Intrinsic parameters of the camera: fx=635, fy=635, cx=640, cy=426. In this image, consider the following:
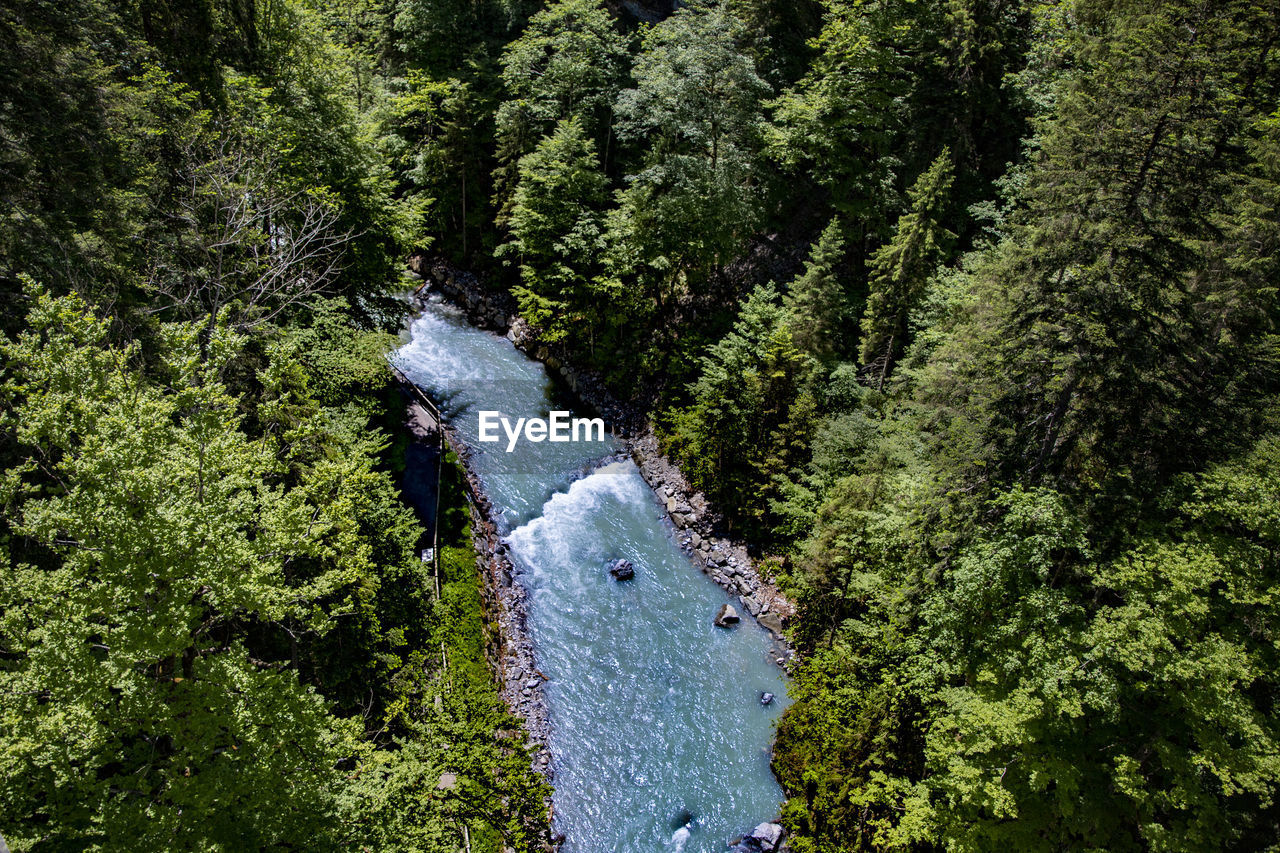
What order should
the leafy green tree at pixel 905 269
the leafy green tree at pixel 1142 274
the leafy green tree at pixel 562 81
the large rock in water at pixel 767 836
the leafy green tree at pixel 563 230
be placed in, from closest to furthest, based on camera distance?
the leafy green tree at pixel 1142 274
the large rock in water at pixel 767 836
the leafy green tree at pixel 905 269
the leafy green tree at pixel 563 230
the leafy green tree at pixel 562 81

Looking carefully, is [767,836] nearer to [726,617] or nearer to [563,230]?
[726,617]

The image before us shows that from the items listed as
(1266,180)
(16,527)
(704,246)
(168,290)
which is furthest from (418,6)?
(1266,180)

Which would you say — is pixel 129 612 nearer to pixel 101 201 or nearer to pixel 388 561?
pixel 388 561

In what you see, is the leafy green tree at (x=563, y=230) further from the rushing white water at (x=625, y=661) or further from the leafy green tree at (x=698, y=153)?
the rushing white water at (x=625, y=661)

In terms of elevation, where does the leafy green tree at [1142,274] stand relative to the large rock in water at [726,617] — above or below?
above

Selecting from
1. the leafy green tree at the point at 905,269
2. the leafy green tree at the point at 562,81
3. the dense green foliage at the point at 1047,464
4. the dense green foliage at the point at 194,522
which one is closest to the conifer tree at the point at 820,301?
the dense green foliage at the point at 1047,464

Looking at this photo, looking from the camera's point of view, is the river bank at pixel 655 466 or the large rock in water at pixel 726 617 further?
the river bank at pixel 655 466

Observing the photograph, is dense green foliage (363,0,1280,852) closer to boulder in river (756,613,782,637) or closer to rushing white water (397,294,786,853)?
boulder in river (756,613,782,637)
